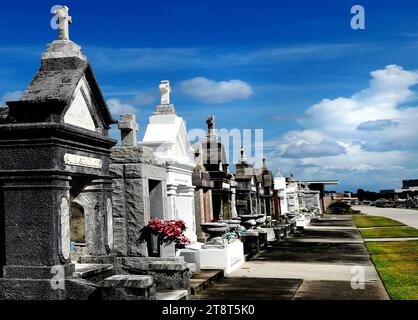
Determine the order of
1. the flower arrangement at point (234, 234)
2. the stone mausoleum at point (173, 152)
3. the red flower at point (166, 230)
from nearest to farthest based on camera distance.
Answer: the red flower at point (166, 230), the stone mausoleum at point (173, 152), the flower arrangement at point (234, 234)

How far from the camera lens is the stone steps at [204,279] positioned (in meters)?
10.8

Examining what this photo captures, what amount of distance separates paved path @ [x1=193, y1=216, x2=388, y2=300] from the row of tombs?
3.42ft

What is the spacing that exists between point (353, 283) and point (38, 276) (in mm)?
7399

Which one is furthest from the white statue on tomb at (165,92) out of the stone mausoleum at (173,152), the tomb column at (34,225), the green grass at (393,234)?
the green grass at (393,234)

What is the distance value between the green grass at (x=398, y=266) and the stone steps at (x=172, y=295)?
3.98 metres

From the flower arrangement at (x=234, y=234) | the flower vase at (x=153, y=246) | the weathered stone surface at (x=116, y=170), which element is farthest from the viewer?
the flower arrangement at (x=234, y=234)

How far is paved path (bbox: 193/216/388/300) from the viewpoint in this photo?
35.3ft

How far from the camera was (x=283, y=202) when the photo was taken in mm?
44125

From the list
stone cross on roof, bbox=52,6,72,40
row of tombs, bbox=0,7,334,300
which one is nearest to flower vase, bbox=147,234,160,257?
row of tombs, bbox=0,7,334,300

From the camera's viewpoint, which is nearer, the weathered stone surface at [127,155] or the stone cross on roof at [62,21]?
the stone cross on roof at [62,21]

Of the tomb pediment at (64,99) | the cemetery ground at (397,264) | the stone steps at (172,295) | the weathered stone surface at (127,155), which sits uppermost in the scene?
the tomb pediment at (64,99)

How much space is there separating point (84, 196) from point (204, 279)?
3.72 m

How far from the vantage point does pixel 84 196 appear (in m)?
9.28

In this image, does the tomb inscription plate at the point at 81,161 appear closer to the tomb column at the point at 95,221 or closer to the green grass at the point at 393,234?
the tomb column at the point at 95,221
